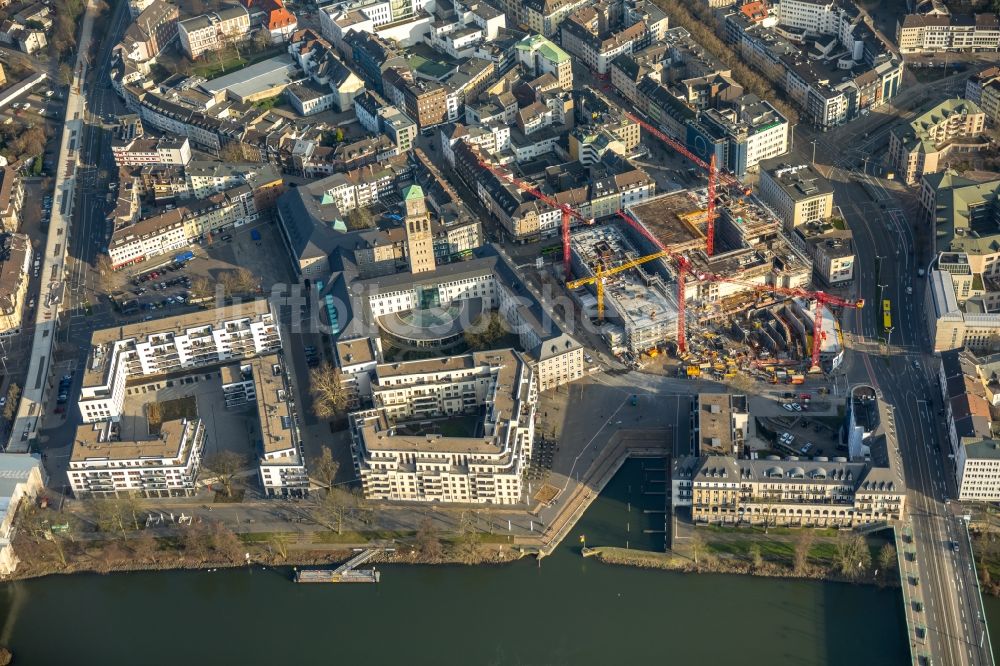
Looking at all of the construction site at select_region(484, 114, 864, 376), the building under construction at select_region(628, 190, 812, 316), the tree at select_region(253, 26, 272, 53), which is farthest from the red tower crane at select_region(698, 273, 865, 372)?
the tree at select_region(253, 26, 272, 53)

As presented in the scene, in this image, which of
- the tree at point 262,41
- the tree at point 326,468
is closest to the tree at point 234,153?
the tree at point 262,41

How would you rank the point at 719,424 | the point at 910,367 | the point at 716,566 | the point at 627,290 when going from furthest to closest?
the point at 627,290 → the point at 910,367 → the point at 719,424 → the point at 716,566

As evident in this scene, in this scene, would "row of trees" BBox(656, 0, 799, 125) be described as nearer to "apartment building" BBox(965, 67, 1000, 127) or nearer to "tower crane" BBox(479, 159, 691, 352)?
"apartment building" BBox(965, 67, 1000, 127)

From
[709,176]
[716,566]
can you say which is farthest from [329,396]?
[709,176]

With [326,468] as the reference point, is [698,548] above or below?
below

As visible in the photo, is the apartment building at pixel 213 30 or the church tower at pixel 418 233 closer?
the church tower at pixel 418 233

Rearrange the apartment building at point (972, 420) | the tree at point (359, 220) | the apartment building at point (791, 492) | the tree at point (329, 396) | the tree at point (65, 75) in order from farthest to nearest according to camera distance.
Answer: the tree at point (65, 75), the tree at point (359, 220), the tree at point (329, 396), the apartment building at point (972, 420), the apartment building at point (791, 492)

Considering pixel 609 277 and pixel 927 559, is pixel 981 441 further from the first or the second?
pixel 609 277

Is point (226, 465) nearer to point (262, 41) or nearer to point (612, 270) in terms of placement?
point (612, 270)

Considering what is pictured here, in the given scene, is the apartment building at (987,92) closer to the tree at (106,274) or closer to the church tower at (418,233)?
the church tower at (418,233)
